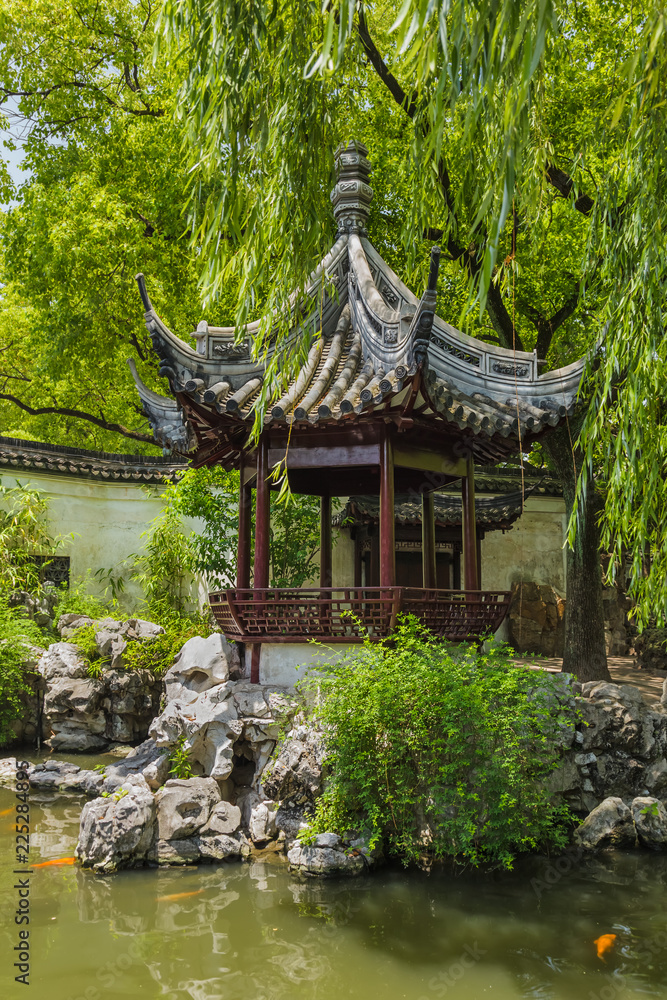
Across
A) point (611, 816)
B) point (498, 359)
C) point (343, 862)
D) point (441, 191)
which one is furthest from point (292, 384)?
point (611, 816)

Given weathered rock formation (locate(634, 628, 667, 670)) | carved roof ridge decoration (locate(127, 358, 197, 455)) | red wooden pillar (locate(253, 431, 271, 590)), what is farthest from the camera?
weathered rock formation (locate(634, 628, 667, 670))

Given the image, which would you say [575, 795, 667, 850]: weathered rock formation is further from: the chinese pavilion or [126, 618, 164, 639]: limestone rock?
[126, 618, 164, 639]: limestone rock

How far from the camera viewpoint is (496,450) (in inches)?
267

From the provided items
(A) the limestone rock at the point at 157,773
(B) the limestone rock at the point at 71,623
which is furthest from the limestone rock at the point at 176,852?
(B) the limestone rock at the point at 71,623

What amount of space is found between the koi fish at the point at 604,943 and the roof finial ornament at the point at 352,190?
5.88m

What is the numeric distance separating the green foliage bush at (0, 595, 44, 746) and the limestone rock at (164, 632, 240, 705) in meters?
3.30

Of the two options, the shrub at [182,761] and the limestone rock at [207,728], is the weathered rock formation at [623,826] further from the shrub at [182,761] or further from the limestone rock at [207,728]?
the shrub at [182,761]

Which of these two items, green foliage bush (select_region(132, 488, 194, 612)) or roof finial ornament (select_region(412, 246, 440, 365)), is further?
green foliage bush (select_region(132, 488, 194, 612))

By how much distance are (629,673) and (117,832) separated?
729 centimetres

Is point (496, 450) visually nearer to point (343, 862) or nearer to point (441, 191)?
point (441, 191)

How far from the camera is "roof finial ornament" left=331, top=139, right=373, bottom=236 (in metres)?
7.30

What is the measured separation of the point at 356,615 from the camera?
574 centimetres

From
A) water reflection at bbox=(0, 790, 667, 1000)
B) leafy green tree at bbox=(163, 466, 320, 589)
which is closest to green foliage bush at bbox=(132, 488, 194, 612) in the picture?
leafy green tree at bbox=(163, 466, 320, 589)

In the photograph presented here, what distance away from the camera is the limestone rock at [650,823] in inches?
213
